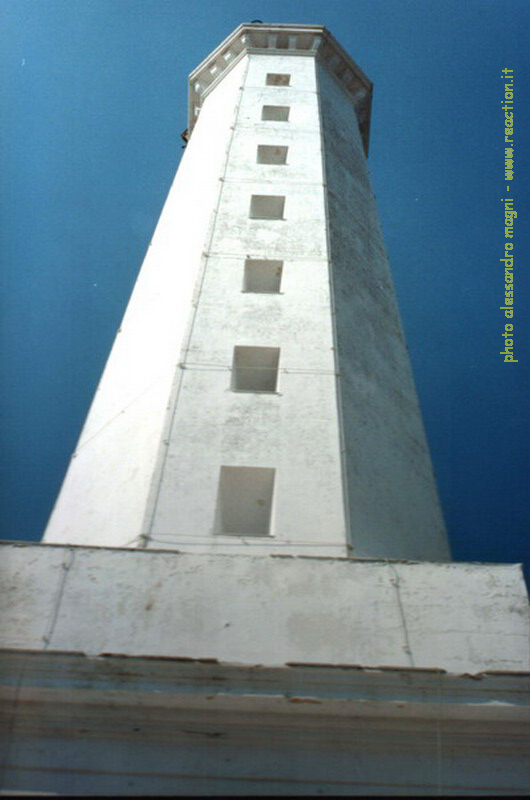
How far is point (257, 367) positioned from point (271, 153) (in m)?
8.82

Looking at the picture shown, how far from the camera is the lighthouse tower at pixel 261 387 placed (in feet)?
39.4

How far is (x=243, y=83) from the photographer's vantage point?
1046 inches

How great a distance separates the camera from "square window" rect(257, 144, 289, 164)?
851 inches

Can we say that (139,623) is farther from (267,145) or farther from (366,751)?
(267,145)

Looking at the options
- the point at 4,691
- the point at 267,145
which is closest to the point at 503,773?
the point at 4,691

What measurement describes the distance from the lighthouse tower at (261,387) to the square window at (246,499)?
0.03 m

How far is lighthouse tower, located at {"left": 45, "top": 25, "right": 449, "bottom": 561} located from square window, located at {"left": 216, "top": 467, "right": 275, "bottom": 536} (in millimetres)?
26

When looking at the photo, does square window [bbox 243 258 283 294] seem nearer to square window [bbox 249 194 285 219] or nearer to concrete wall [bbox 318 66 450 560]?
concrete wall [bbox 318 66 450 560]

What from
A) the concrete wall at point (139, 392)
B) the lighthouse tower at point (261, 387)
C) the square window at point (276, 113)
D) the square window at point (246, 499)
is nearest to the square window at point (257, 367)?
the lighthouse tower at point (261, 387)

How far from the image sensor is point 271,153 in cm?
2183

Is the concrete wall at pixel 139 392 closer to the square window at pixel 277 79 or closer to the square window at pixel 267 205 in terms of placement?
the square window at pixel 267 205

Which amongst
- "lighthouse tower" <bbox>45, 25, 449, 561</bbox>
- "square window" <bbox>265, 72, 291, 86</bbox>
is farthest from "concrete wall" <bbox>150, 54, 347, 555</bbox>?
"square window" <bbox>265, 72, 291, 86</bbox>

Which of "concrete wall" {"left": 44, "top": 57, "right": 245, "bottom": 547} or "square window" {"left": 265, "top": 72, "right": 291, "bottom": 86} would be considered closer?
"concrete wall" {"left": 44, "top": 57, "right": 245, "bottom": 547}

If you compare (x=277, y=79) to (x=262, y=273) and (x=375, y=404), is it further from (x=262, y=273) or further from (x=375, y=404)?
(x=375, y=404)
